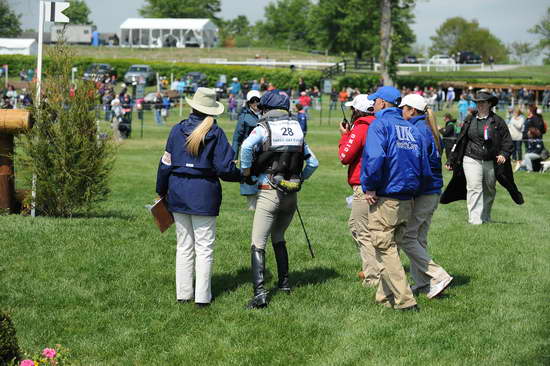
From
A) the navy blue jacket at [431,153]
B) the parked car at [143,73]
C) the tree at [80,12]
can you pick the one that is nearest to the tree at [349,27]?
the parked car at [143,73]

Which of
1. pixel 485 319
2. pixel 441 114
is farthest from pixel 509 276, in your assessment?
pixel 441 114

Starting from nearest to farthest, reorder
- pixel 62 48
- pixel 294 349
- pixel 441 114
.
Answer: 1. pixel 294 349
2. pixel 62 48
3. pixel 441 114

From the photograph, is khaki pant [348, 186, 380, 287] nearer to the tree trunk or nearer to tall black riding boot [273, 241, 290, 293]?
tall black riding boot [273, 241, 290, 293]

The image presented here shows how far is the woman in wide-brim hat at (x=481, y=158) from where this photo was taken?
11.4 meters

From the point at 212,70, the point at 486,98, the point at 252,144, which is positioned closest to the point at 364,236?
the point at 252,144

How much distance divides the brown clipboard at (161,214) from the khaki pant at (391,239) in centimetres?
182

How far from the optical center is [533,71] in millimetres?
81438

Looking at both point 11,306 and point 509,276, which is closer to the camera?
point 11,306

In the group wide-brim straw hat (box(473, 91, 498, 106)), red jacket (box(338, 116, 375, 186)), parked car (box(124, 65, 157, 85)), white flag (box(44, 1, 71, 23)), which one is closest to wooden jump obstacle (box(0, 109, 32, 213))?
white flag (box(44, 1, 71, 23))

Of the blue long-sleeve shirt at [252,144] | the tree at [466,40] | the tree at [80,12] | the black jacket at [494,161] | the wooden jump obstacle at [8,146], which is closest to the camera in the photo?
the blue long-sleeve shirt at [252,144]

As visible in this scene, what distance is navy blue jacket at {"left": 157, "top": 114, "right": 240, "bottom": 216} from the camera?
6992mm

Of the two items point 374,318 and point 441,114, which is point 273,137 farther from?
point 441,114

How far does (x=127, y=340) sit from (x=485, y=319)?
3028mm

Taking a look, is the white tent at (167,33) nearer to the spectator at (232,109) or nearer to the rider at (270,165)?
the spectator at (232,109)
